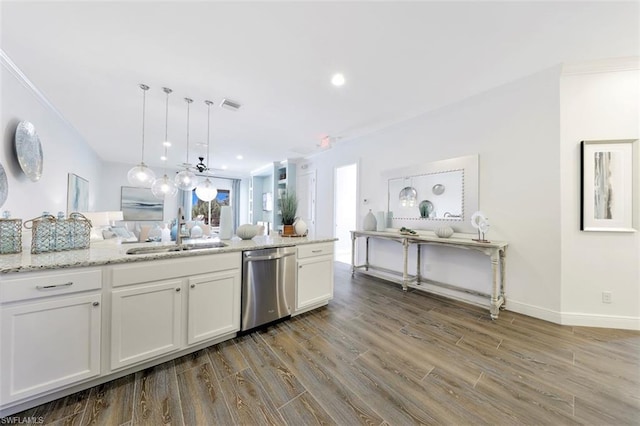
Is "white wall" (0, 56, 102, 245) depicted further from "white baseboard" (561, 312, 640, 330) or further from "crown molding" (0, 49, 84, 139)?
"white baseboard" (561, 312, 640, 330)

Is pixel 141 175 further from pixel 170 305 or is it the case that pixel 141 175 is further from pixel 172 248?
pixel 170 305

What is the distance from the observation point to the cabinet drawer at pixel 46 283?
48.9 inches

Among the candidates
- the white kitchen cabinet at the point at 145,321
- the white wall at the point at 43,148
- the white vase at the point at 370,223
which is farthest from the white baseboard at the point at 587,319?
the white wall at the point at 43,148

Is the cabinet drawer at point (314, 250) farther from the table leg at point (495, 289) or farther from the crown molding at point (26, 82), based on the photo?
the crown molding at point (26, 82)

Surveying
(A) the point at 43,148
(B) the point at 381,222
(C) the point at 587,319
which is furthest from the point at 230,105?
(C) the point at 587,319

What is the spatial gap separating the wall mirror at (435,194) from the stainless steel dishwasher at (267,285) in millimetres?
2182

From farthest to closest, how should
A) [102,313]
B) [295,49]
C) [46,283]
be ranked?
[295,49] < [102,313] < [46,283]

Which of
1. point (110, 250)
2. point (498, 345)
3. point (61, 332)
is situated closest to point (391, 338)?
point (498, 345)

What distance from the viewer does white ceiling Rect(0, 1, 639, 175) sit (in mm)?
1689

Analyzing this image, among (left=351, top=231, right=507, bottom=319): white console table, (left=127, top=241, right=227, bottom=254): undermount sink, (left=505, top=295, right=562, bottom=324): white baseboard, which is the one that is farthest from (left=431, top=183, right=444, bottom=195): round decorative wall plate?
(left=127, top=241, right=227, bottom=254): undermount sink

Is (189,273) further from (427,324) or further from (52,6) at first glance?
(427,324)

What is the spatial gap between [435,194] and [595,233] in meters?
1.62

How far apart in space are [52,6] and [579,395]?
14.7 ft

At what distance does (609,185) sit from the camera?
235 centimetres
